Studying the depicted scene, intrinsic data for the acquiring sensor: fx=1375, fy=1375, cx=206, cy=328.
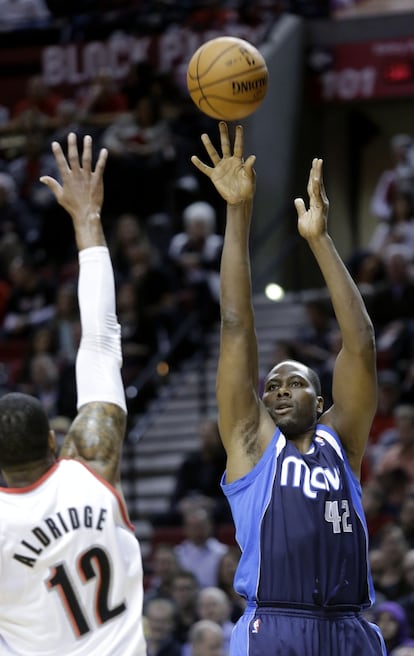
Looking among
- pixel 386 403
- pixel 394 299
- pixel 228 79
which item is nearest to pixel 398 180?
pixel 394 299

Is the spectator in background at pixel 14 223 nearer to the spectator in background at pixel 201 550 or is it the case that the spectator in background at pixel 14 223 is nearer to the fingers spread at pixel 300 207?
the spectator in background at pixel 201 550

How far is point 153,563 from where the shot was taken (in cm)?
1212

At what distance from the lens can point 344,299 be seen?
18.2 feet

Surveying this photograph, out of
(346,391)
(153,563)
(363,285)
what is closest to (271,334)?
(363,285)

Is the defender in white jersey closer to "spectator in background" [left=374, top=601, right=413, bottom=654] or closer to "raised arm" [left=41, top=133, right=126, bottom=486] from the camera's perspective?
"raised arm" [left=41, top=133, right=126, bottom=486]

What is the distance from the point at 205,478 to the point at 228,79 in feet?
23.4

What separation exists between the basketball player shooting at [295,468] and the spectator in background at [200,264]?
30.4ft

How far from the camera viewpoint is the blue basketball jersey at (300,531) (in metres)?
5.21

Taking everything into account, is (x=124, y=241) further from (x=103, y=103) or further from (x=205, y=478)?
(x=205, y=478)

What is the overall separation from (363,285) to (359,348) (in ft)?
30.2

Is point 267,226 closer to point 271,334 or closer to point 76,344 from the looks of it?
point 271,334

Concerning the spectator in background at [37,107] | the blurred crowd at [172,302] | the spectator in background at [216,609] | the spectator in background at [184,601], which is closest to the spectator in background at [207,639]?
the blurred crowd at [172,302]

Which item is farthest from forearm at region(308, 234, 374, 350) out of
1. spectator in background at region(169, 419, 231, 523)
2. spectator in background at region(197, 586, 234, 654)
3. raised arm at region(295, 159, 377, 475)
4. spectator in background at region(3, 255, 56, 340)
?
spectator in background at region(3, 255, 56, 340)

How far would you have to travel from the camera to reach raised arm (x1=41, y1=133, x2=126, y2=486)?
5051 mm
